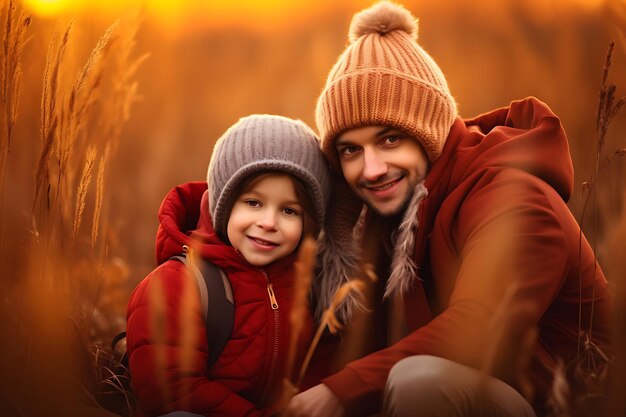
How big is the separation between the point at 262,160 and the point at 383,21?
75cm

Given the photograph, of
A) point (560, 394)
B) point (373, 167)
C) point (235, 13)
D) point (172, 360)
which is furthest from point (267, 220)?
point (235, 13)

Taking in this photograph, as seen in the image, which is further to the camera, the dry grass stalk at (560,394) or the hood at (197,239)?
the hood at (197,239)

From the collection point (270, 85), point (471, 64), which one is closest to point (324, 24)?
point (270, 85)

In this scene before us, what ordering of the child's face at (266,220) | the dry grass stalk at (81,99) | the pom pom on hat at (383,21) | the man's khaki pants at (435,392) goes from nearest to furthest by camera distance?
the man's khaki pants at (435,392), the dry grass stalk at (81,99), the child's face at (266,220), the pom pom on hat at (383,21)

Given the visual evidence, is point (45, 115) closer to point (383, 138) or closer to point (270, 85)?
point (383, 138)

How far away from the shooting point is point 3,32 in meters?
1.67

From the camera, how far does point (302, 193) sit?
2.19m

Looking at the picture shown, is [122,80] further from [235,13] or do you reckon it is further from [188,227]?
[235,13]

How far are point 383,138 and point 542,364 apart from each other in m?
0.92

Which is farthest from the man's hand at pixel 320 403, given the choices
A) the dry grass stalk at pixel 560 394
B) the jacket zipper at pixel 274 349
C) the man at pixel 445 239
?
the dry grass stalk at pixel 560 394

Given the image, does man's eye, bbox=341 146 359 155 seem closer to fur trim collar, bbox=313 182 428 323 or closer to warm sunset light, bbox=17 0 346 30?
fur trim collar, bbox=313 182 428 323

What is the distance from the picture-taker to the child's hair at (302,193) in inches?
84.3

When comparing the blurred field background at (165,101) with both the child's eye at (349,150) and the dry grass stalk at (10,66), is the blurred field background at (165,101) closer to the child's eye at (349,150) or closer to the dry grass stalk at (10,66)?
the dry grass stalk at (10,66)

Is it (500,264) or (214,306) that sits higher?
(500,264)
